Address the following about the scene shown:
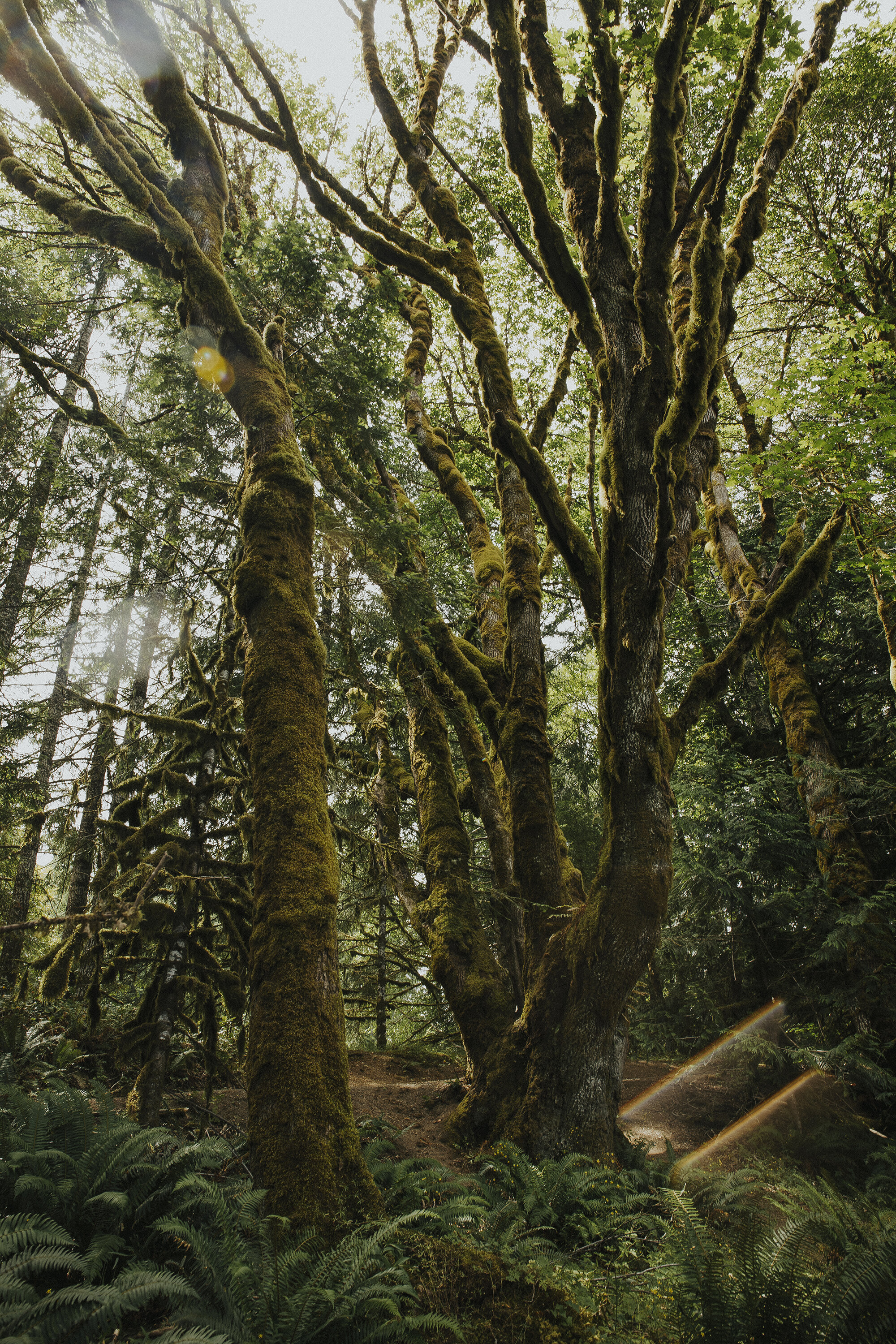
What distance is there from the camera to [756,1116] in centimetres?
730

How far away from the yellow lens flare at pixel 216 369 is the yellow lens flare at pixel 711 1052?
9.15 m

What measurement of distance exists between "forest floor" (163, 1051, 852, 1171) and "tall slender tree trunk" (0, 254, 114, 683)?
21.3 ft

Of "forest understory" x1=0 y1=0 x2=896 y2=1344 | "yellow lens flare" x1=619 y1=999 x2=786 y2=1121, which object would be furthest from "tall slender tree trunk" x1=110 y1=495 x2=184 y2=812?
"yellow lens flare" x1=619 y1=999 x2=786 y2=1121

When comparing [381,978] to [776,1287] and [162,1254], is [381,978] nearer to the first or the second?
[162,1254]

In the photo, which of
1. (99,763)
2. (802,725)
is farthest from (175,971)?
(802,725)

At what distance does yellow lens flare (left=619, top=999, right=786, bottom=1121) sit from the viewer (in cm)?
810

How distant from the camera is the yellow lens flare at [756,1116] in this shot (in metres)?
6.97

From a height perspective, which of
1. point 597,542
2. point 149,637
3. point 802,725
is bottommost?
point 802,725

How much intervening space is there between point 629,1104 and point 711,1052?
1509 mm

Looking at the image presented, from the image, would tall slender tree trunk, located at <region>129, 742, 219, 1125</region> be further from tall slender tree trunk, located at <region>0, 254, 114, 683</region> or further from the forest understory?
tall slender tree trunk, located at <region>0, 254, 114, 683</region>

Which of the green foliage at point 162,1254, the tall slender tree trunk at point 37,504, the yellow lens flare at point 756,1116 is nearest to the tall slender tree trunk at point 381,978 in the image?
the yellow lens flare at point 756,1116

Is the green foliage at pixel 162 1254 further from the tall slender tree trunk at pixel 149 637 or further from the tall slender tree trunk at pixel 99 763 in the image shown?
the tall slender tree trunk at pixel 99 763

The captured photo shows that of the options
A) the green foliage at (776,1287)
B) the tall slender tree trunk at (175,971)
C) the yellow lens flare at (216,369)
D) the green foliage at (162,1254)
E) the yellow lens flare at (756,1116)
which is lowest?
the yellow lens flare at (756,1116)

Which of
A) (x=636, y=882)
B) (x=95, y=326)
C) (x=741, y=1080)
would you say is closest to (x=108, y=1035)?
(x=636, y=882)
